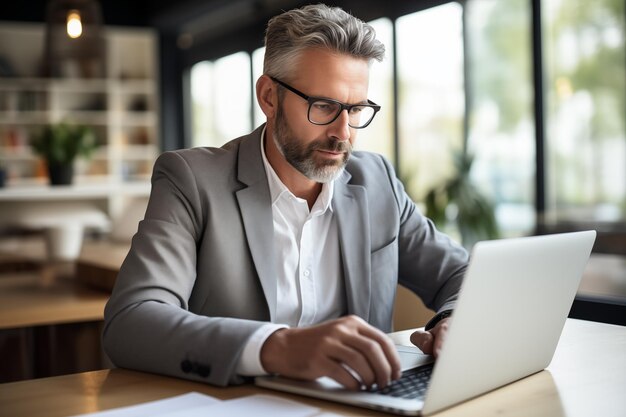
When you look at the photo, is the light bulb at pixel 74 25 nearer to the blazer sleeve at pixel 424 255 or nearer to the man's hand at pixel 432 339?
the blazer sleeve at pixel 424 255

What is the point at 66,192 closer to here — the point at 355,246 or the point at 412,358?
the point at 355,246

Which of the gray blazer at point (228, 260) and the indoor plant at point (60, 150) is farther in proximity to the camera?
the indoor plant at point (60, 150)

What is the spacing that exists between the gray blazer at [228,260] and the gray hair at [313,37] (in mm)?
208

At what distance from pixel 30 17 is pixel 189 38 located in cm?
199

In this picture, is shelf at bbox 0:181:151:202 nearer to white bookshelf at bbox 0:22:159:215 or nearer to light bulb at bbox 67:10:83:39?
white bookshelf at bbox 0:22:159:215

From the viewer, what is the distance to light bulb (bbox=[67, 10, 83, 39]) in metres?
4.85

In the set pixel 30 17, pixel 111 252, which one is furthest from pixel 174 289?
pixel 30 17

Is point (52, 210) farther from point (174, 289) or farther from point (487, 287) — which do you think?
point (487, 287)

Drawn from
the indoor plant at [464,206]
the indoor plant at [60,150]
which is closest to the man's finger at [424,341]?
the indoor plant at [464,206]

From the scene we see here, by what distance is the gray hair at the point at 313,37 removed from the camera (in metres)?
1.62

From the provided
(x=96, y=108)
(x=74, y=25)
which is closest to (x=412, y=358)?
(x=74, y=25)

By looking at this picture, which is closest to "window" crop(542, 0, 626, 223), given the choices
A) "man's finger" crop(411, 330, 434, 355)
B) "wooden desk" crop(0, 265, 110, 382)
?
"wooden desk" crop(0, 265, 110, 382)

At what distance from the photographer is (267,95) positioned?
5.79 ft

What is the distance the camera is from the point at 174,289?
1.41 meters
